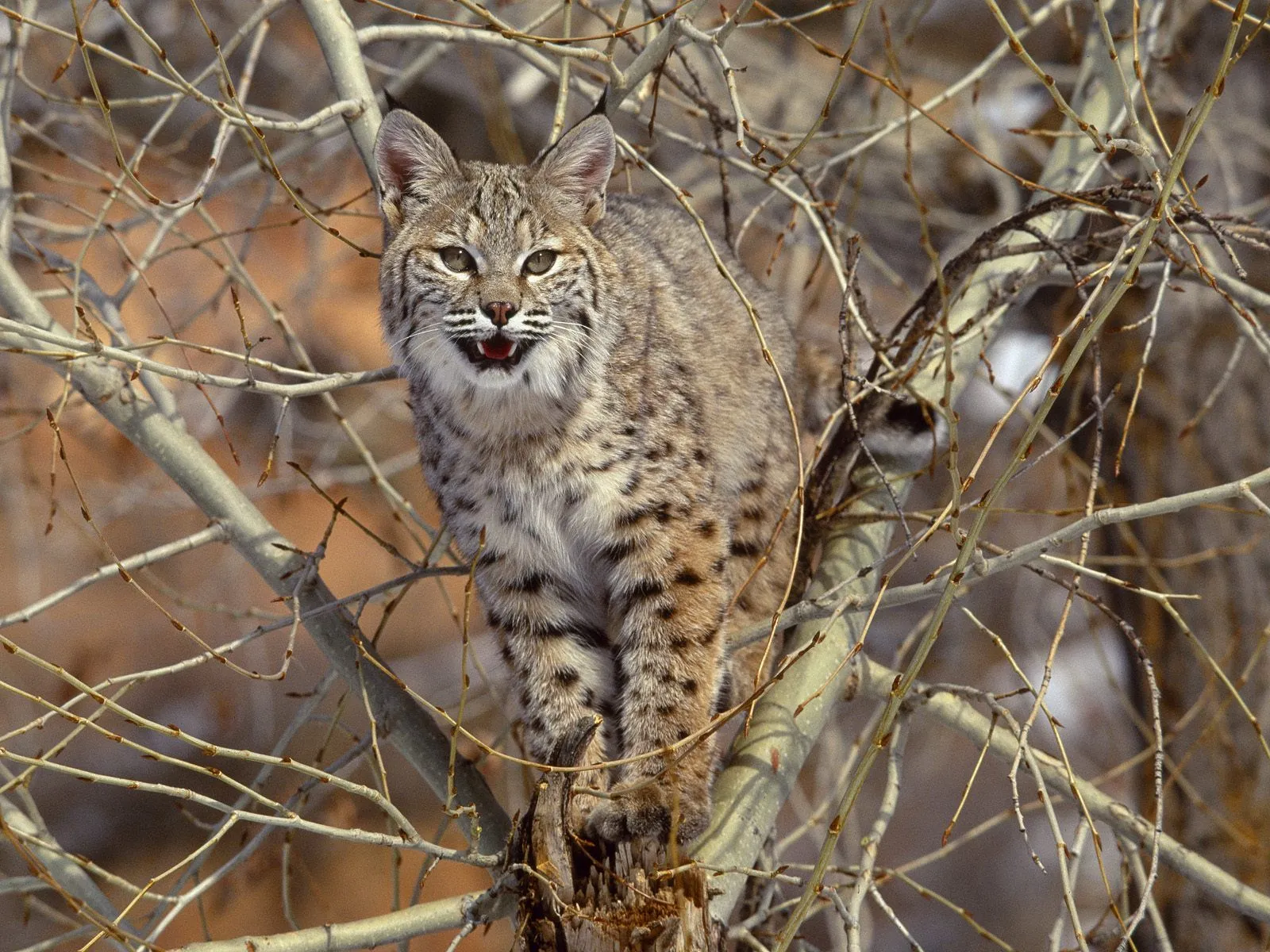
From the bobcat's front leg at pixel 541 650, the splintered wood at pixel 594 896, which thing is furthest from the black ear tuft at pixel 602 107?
the splintered wood at pixel 594 896

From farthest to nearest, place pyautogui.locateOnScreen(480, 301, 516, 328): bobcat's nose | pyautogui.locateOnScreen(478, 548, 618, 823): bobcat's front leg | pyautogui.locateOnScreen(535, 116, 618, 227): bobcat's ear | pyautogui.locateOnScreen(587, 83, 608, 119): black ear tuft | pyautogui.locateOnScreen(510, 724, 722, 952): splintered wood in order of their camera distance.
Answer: pyautogui.locateOnScreen(478, 548, 618, 823): bobcat's front leg < pyautogui.locateOnScreen(535, 116, 618, 227): bobcat's ear < pyautogui.locateOnScreen(587, 83, 608, 119): black ear tuft < pyautogui.locateOnScreen(480, 301, 516, 328): bobcat's nose < pyautogui.locateOnScreen(510, 724, 722, 952): splintered wood

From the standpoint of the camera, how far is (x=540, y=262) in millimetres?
3484

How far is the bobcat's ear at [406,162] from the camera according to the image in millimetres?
3551

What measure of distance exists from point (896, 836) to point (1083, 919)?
173cm

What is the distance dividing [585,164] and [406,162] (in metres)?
0.51

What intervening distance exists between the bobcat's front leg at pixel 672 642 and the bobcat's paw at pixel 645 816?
0.05 ft

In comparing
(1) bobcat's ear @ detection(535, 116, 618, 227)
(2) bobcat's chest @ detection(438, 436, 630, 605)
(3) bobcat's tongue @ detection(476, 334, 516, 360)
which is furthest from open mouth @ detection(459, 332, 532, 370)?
(1) bobcat's ear @ detection(535, 116, 618, 227)

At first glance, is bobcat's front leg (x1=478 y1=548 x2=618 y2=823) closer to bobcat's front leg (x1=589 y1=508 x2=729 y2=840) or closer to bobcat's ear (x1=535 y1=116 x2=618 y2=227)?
bobcat's front leg (x1=589 y1=508 x2=729 y2=840)

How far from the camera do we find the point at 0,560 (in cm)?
985

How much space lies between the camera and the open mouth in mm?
3316

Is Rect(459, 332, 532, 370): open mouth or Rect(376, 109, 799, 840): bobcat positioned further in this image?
Rect(376, 109, 799, 840): bobcat

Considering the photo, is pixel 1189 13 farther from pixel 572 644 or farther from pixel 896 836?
pixel 896 836

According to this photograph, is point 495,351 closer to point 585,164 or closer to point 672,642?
point 585,164

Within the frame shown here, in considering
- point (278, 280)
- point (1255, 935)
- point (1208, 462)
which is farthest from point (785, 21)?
point (278, 280)
